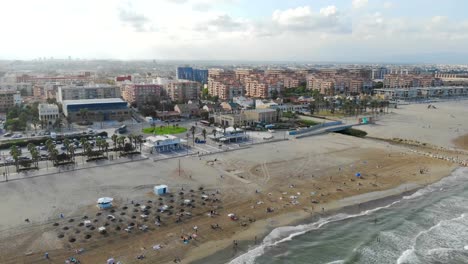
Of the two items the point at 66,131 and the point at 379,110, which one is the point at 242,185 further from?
the point at 379,110

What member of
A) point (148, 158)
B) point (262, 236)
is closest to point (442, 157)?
point (262, 236)

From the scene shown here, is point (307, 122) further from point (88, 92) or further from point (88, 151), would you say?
point (88, 92)

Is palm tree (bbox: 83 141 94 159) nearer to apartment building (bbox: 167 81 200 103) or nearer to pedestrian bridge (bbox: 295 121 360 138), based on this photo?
pedestrian bridge (bbox: 295 121 360 138)

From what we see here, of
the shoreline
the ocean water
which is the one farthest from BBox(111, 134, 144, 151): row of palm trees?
the ocean water

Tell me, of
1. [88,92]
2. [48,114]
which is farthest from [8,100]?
[48,114]

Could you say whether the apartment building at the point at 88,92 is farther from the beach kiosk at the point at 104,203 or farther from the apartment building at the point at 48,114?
the beach kiosk at the point at 104,203

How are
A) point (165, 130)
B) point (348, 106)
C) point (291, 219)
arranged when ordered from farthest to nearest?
point (348, 106) < point (165, 130) < point (291, 219)
